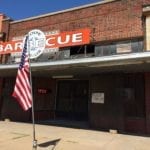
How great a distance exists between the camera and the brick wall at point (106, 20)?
12.9 metres

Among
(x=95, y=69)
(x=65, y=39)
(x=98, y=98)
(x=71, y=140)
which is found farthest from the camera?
(x=65, y=39)

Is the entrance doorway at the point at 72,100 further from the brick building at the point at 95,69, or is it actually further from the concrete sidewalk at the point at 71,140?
the concrete sidewalk at the point at 71,140

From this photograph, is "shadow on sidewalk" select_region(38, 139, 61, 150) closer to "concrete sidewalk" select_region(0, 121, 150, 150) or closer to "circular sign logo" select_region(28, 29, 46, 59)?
"concrete sidewalk" select_region(0, 121, 150, 150)

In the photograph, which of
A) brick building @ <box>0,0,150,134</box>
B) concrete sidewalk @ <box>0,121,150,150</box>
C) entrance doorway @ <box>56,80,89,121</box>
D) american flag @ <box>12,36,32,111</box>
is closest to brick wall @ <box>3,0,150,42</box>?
brick building @ <box>0,0,150,134</box>

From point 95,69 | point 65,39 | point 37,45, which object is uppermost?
point 65,39

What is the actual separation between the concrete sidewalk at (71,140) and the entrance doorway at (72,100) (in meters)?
3.98

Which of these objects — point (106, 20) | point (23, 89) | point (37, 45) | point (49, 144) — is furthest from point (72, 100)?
point (23, 89)

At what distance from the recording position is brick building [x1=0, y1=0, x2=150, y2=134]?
11047 mm

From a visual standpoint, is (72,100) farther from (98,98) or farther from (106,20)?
(106,20)

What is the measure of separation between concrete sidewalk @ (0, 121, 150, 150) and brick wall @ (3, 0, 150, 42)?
547 centimetres

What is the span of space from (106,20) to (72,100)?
18.1ft

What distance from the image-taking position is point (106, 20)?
45.5 ft

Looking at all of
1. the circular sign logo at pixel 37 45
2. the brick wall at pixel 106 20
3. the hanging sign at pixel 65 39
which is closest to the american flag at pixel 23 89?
the hanging sign at pixel 65 39

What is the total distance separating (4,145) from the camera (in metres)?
8.48
